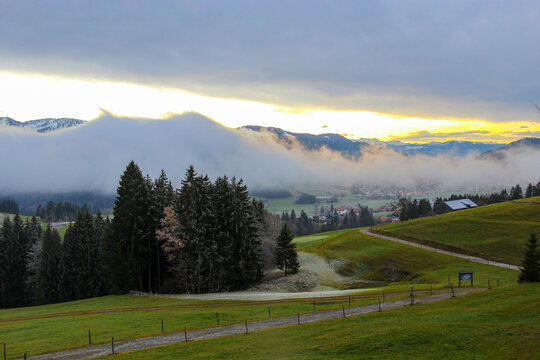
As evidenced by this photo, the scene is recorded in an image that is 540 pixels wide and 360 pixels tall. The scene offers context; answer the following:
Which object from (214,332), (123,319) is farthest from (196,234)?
(214,332)

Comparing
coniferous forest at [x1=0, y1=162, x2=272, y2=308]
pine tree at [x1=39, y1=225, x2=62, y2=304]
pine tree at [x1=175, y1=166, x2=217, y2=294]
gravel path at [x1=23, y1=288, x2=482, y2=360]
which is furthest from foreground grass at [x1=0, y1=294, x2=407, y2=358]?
pine tree at [x1=39, y1=225, x2=62, y2=304]

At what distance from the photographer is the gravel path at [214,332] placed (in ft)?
89.6

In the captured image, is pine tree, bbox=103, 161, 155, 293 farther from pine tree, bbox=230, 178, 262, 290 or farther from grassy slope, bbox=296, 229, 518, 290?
grassy slope, bbox=296, 229, 518, 290

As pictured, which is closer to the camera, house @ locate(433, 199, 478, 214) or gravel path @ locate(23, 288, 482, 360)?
gravel path @ locate(23, 288, 482, 360)

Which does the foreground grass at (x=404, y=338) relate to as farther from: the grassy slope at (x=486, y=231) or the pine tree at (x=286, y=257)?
the grassy slope at (x=486, y=231)

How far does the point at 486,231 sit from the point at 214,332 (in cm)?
7569

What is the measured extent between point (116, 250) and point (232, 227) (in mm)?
20146

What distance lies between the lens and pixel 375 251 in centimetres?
7969

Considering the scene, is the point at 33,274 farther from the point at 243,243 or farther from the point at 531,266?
the point at 531,266

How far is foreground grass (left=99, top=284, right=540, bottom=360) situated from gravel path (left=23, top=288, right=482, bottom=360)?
1931 mm

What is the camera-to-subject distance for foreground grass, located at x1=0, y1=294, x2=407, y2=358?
31.4 metres

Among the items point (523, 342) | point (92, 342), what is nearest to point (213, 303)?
point (92, 342)

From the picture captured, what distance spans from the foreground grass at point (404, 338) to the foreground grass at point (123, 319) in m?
7.42

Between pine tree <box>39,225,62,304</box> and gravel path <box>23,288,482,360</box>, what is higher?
gravel path <box>23,288,482,360</box>
